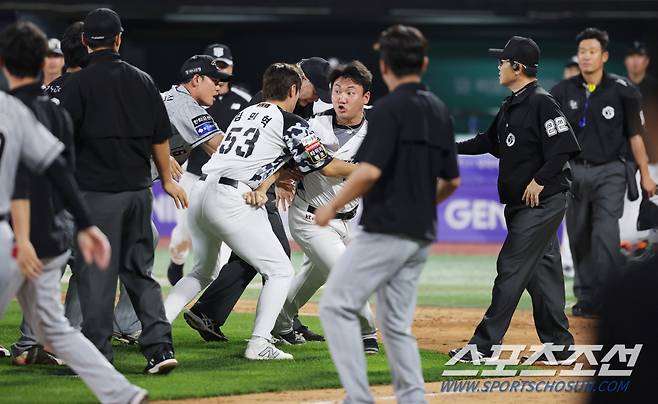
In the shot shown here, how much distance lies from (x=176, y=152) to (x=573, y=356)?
3.22m

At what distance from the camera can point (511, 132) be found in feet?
24.9

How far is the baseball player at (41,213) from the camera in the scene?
503cm

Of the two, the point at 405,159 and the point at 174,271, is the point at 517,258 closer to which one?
the point at 405,159

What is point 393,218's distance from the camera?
207 inches

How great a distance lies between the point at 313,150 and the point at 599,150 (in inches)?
162

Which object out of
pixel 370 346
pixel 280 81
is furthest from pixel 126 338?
pixel 280 81

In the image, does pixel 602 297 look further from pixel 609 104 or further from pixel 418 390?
pixel 609 104

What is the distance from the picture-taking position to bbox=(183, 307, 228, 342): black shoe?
27.0ft

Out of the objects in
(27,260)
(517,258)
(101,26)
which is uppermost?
(101,26)

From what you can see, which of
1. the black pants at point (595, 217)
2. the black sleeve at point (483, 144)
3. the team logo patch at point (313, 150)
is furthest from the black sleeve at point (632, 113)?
the team logo patch at point (313, 150)

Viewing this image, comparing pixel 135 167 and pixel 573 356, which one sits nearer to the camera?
pixel 135 167

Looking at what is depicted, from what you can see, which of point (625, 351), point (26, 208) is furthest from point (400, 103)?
point (625, 351)

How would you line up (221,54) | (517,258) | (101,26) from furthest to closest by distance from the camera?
(221,54), (517,258), (101,26)

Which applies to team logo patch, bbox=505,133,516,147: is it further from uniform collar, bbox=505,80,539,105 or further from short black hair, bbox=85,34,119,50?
short black hair, bbox=85,34,119,50
